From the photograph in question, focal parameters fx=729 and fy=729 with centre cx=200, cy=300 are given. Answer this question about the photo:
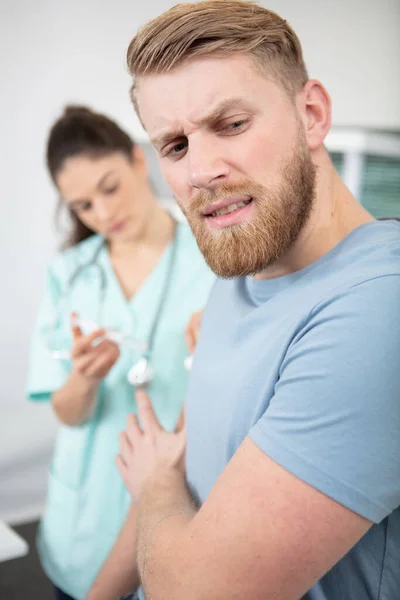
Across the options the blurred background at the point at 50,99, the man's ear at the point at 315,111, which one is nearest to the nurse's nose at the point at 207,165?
the man's ear at the point at 315,111

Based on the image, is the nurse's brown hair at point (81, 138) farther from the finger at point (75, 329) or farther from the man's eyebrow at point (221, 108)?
the man's eyebrow at point (221, 108)

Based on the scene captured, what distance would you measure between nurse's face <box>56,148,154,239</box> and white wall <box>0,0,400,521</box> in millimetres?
676

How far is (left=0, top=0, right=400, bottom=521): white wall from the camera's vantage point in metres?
1.94

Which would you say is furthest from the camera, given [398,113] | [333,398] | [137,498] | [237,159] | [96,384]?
[398,113]

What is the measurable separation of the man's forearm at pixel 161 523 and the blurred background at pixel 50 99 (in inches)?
53.4

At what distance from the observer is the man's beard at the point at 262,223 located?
2.20 ft

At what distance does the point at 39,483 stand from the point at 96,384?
1089mm

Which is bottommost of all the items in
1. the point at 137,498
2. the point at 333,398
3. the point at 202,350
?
the point at 137,498

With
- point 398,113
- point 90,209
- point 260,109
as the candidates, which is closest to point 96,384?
point 90,209

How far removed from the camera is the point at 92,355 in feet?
4.10

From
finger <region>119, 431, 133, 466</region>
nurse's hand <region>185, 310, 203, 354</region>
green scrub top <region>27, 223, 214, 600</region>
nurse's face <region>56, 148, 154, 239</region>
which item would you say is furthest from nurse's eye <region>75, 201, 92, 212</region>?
finger <region>119, 431, 133, 466</region>

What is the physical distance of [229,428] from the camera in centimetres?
68

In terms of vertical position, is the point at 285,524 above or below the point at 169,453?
above

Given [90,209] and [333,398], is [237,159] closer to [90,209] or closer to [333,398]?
[333,398]
